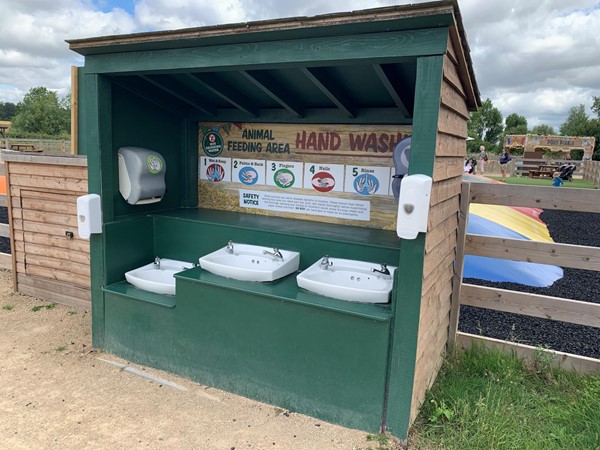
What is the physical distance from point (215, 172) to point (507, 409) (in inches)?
127

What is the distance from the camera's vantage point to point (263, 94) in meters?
3.80

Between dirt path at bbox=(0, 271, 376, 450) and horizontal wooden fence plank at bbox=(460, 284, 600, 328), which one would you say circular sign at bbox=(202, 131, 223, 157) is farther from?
horizontal wooden fence plank at bbox=(460, 284, 600, 328)

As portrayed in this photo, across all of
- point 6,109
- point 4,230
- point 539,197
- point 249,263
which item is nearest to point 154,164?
point 249,263

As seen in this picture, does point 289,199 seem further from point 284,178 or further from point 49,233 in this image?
point 49,233

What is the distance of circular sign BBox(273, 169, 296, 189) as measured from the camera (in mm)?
4035

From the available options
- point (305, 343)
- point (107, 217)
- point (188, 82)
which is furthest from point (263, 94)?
point (305, 343)

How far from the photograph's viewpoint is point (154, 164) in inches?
148

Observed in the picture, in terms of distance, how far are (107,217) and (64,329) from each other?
1333 millimetres

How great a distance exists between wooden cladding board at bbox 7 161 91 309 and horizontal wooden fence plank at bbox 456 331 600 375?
372cm

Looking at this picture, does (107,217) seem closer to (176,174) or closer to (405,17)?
(176,174)

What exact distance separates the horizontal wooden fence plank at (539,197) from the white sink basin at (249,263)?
5.21ft

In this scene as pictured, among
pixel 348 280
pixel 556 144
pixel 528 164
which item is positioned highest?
pixel 556 144

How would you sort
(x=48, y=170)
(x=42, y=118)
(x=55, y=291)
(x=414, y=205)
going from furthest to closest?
(x=42, y=118)
(x=55, y=291)
(x=48, y=170)
(x=414, y=205)

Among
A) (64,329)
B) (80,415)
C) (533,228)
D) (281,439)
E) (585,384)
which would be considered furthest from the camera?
(533,228)
